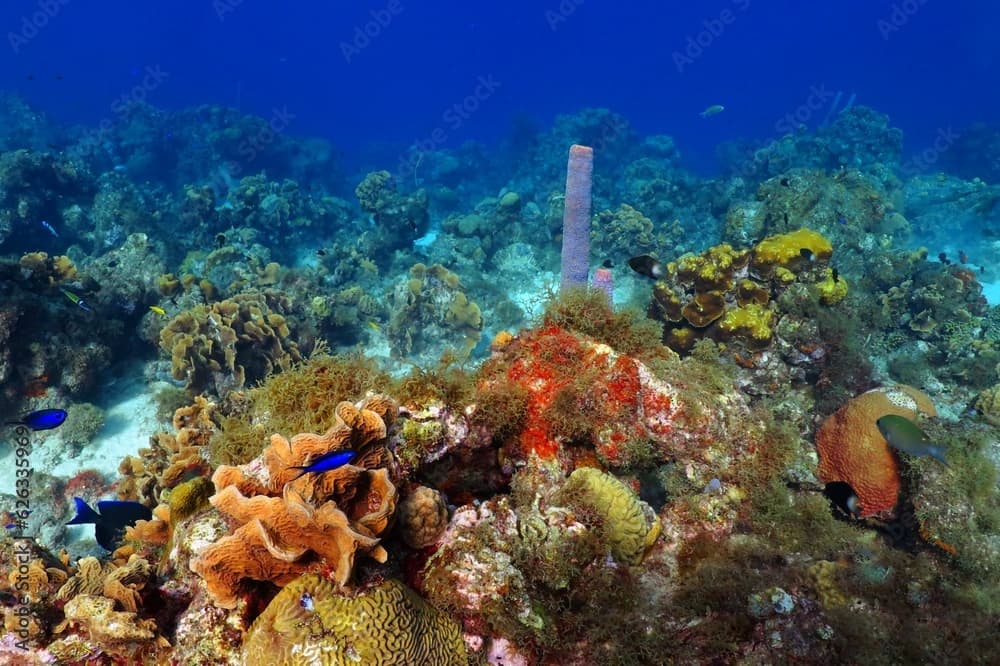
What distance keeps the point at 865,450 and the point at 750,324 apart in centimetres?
233

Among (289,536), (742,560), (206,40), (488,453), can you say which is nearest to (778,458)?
(742,560)

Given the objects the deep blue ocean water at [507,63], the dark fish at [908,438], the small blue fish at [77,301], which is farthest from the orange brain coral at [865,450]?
the deep blue ocean water at [507,63]

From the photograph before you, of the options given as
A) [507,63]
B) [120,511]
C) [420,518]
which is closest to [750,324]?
[420,518]

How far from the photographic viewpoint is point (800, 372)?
669 cm

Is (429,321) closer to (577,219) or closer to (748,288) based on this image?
(577,219)

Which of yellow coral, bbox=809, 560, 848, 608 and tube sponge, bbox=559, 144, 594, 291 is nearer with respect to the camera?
yellow coral, bbox=809, 560, 848, 608

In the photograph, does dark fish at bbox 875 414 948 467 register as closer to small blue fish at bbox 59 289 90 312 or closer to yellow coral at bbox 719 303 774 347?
yellow coral at bbox 719 303 774 347

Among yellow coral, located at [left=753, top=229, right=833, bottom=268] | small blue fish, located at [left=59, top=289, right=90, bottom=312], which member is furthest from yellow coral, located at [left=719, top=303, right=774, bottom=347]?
small blue fish, located at [left=59, top=289, right=90, bottom=312]

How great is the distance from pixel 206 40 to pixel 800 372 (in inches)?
4872

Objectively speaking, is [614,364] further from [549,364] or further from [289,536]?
[289,536]

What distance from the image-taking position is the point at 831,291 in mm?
6703

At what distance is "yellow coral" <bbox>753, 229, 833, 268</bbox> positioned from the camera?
6902 mm

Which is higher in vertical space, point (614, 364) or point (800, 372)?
point (614, 364)

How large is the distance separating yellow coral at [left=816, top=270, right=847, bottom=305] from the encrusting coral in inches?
259
